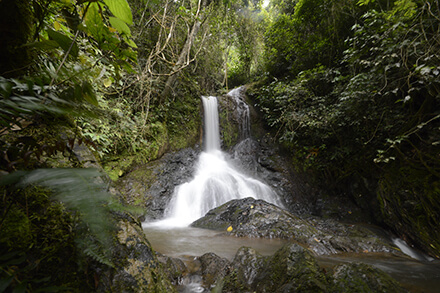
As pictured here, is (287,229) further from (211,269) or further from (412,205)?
(412,205)

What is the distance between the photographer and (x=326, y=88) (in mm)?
7199

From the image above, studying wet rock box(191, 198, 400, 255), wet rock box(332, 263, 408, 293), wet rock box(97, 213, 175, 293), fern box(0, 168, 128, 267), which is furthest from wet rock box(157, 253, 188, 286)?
wet rock box(191, 198, 400, 255)

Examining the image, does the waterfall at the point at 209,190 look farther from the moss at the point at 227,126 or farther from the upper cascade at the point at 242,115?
the upper cascade at the point at 242,115

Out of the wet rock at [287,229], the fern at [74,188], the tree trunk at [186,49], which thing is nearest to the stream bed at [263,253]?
the wet rock at [287,229]

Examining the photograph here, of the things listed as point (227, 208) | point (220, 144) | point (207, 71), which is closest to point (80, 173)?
point (227, 208)

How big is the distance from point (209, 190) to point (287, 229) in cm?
294

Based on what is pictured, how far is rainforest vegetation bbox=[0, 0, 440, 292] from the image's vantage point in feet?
2.68

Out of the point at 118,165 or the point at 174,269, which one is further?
the point at 118,165

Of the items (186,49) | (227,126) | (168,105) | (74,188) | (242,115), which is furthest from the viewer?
(242,115)

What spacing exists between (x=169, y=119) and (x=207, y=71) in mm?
4346

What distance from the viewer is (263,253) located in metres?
3.18

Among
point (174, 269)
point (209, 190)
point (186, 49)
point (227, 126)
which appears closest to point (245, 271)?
point (174, 269)

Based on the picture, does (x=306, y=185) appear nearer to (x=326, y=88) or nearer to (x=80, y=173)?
(x=326, y=88)

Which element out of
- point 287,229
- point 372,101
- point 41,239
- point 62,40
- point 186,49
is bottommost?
point 287,229
